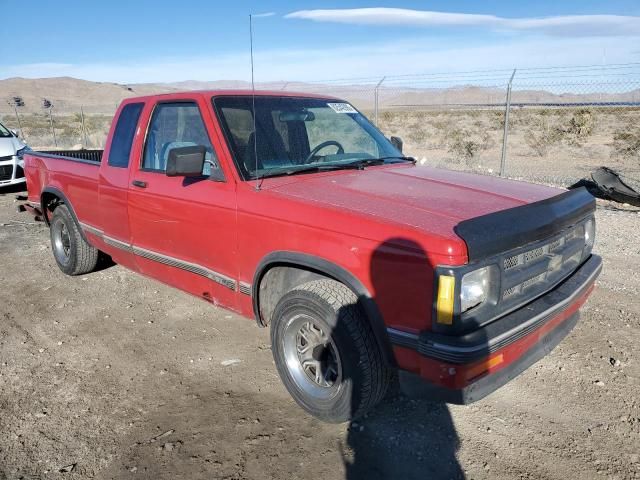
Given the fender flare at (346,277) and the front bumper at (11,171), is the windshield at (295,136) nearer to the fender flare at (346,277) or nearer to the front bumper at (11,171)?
the fender flare at (346,277)

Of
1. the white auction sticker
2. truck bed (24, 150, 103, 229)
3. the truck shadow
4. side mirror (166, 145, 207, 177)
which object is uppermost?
the white auction sticker

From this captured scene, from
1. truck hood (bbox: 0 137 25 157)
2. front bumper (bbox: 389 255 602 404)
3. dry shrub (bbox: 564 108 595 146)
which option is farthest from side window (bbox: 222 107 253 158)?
dry shrub (bbox: 564 108 595 146)

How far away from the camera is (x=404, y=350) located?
2.43m

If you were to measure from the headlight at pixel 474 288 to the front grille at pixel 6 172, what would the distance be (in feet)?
35.8

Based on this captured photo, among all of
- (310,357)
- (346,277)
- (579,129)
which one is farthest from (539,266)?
(579,129)

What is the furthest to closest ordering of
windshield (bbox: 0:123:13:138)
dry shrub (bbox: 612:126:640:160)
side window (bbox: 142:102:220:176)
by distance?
dry shrub (bbox: 612:126:640:160) < windshield (bbox: 0:123:13:138) < side window (bbox: 142:102:220:176)

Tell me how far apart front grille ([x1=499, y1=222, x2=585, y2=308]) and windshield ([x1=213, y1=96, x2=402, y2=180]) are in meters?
1.49

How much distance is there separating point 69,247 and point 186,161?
308 centimetres

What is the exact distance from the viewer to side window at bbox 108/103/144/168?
4.25m

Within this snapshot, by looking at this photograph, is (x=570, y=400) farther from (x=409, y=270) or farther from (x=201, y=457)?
(x=201, y=457)

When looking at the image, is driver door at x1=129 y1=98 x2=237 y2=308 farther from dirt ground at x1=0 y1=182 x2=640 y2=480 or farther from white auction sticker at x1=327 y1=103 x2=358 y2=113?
white auction sticker at x1=327 y1=103 x2=358 y2=113

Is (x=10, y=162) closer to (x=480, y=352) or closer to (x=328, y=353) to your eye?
(x=328, y=353)

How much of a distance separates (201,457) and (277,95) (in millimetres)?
2674

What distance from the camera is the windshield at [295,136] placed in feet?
11.2
